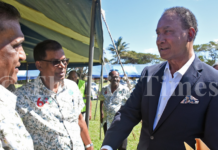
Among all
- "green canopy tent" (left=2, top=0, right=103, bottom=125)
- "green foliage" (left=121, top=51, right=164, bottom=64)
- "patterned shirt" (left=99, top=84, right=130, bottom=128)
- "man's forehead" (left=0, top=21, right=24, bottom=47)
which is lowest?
"patterned shirt" (left=99, top=84, right=130, bottom=128)

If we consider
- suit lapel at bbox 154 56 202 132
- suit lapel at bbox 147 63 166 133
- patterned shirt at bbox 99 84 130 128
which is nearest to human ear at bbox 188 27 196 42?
suit lapel at bbox 154 56 202 132

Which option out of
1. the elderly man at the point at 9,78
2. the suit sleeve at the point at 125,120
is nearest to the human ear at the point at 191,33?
the suit sleeve at the point at 125,120

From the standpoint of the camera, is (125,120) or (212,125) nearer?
(212,125)

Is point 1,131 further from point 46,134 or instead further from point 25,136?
point 46,134

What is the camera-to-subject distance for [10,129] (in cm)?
77

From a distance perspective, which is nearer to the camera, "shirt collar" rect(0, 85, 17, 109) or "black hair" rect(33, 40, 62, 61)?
"shirt collar" rect(0, 85, 17, 109)

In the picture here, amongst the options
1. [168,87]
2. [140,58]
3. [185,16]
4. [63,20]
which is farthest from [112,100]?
[140,58]

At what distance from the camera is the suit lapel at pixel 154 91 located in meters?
1.42

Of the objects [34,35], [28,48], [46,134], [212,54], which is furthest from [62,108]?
[212,54]

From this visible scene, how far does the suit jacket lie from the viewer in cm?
120

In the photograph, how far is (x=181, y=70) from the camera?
1400mm

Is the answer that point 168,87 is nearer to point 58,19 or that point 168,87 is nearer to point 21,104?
point 21,104

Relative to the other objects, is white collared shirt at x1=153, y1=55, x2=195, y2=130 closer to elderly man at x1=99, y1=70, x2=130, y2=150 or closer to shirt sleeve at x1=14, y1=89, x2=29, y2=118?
shirt sleeve at x1=14, y1=89, x2=29, y2=118

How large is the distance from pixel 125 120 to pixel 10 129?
98cm
